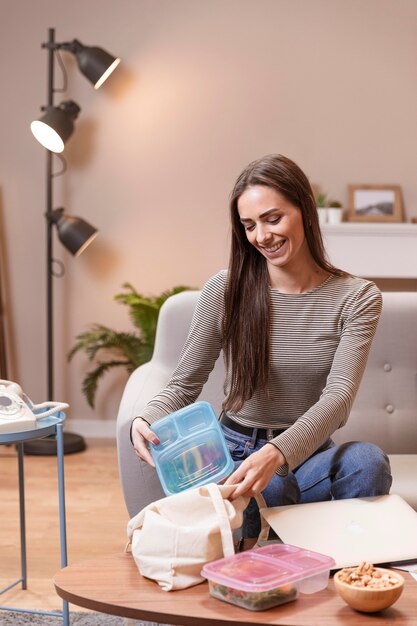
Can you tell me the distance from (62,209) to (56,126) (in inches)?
18.2

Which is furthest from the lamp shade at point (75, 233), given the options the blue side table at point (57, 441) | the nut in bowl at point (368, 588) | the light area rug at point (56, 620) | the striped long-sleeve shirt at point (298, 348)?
the nut in bowl at point (368, 588)

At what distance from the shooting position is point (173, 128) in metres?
4.91

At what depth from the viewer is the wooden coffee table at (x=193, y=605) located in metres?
1.37

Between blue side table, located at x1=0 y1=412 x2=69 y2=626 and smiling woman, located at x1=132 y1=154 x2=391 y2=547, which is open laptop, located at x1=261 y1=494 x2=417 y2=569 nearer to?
smiling woman, located at x1=132 y1=154 x2=391 y2=547

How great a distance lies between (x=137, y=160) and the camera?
4.93 m

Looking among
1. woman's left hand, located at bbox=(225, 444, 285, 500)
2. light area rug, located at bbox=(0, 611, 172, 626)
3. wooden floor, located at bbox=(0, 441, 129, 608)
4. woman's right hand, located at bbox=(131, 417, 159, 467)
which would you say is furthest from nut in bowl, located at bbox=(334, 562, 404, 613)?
wooden floor, located at bbox=(0, 441, 129, 608)

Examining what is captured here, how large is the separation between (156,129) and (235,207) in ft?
9.76

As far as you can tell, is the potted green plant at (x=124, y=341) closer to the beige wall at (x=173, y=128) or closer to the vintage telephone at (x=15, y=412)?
the beige wall at (x=173, y=128)

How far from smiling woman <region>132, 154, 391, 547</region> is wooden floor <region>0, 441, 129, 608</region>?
0.78 metres

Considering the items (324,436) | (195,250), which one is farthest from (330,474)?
(195,250)

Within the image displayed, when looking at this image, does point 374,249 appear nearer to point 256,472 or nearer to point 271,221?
point 271,221

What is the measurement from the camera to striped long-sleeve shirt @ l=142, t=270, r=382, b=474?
79.1 inches

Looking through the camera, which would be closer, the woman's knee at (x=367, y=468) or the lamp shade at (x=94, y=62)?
the woman's knee at (x=367, y=468)

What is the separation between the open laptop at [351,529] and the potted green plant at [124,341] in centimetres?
283
